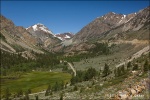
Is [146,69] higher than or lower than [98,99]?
higher

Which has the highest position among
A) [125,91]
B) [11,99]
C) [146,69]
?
[146,69]

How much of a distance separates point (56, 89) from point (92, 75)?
30.3m

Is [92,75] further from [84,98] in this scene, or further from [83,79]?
[84,98]

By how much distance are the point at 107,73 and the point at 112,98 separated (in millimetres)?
65562

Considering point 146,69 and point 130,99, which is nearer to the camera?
point 130,99

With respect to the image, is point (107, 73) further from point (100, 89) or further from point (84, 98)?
point (84, 98)

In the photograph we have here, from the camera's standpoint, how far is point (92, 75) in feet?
453

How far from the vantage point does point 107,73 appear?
130m

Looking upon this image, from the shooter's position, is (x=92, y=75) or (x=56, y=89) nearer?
(x=56, y=89)

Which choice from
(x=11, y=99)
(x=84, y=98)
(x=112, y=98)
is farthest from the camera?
(x=11, y=99)

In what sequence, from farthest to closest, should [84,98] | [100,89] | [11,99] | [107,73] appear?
[107,73] < [11,99] < [100,89] < [84,98]

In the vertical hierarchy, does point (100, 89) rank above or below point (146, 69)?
below

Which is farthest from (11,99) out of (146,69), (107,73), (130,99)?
(130,99)

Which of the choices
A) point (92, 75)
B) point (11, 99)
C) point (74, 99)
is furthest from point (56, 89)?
point (74, 99)
